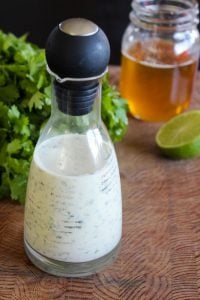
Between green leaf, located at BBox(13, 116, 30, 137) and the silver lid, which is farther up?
the silver lid

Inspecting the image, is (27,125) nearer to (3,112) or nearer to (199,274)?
Answer: (3,112)

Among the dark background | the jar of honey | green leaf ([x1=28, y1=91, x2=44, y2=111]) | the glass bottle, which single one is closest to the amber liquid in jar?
the jar of honey

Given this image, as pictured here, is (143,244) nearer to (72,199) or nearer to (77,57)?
(72,199)

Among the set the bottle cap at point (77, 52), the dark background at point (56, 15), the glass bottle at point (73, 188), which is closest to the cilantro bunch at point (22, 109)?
the glass bottle at point (73, 188)

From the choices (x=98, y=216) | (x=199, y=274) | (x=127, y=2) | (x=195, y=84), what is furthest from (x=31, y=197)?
(x=127, y=2)

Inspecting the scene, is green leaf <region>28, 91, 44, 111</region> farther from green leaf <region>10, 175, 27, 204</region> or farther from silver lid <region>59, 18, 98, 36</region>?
silver lid <region>59, 18, 98, 36</region>

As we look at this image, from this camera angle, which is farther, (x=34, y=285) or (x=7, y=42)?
(x=7, y=42)

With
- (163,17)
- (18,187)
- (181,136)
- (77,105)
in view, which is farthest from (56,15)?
(77,105)
